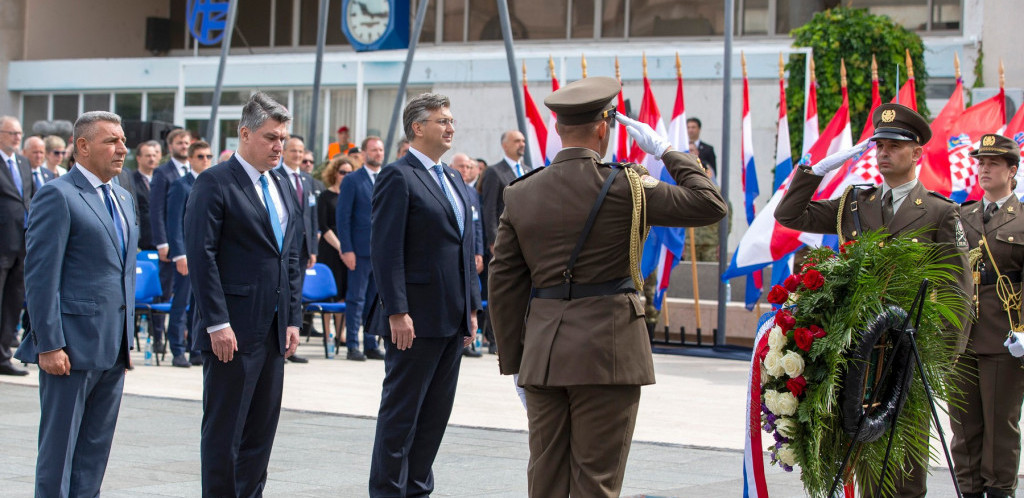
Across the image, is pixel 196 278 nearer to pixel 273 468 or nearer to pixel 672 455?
pixel 273 468

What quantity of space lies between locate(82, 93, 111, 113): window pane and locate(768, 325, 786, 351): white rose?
25316 millimetres

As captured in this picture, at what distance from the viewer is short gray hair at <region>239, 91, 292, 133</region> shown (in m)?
5.82

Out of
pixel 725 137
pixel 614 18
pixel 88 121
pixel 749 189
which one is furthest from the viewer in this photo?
pixel 614 18

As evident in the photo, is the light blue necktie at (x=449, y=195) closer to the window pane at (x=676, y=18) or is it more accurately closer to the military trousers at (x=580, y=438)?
the military trousers at (x=580, y=438)

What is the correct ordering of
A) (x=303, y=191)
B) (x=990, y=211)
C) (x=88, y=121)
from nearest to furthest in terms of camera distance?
1. (x=88, y=121)
2. (x=990, y=211)
3. (x=303, y=191)

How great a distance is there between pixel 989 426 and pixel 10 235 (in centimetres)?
822

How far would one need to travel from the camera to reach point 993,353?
6.88m

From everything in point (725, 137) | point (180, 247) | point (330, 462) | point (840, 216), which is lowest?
point (330, 462)

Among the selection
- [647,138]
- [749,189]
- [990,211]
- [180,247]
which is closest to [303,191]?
[180,247]

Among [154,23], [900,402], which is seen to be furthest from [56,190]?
[154,23]

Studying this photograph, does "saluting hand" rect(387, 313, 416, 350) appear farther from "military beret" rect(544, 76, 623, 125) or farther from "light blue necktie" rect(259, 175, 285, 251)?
"military beret" rect(544, 76, 623, 125)

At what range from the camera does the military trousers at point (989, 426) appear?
266 inches

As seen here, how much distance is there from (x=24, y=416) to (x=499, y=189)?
5.53 m

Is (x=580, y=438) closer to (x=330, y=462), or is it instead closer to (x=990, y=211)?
(x=330, y=462)
